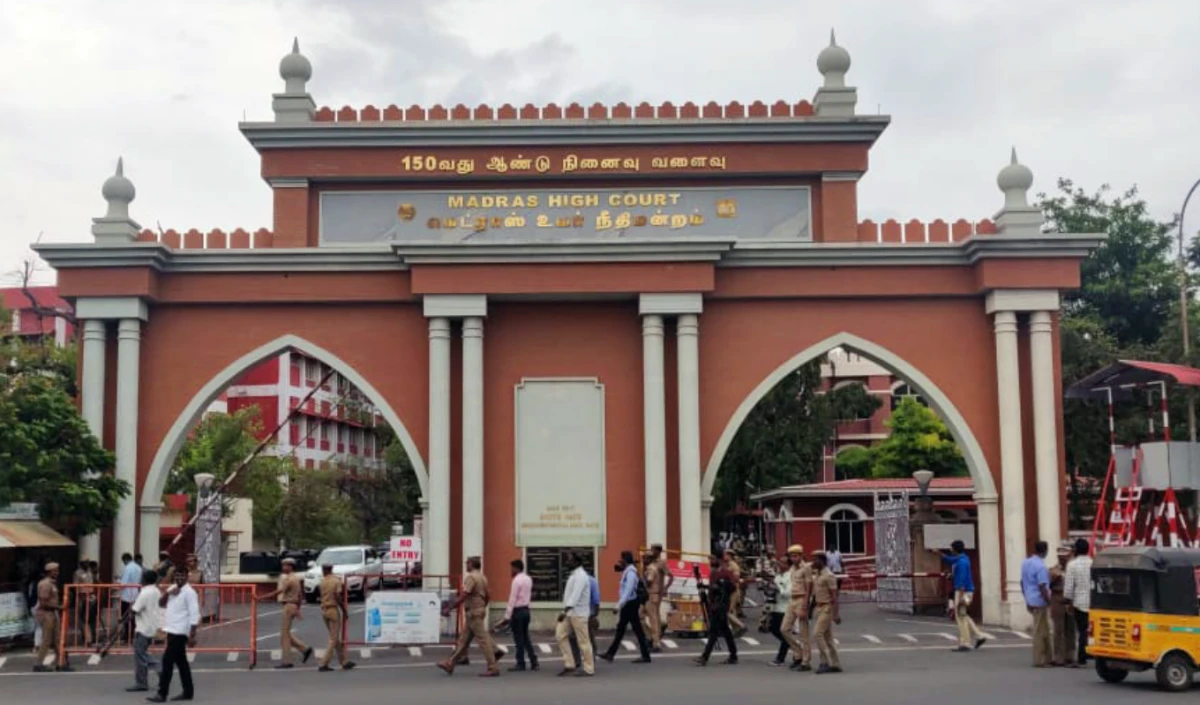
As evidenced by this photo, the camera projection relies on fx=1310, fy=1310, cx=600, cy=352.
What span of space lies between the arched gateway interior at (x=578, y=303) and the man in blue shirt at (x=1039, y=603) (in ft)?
13.9

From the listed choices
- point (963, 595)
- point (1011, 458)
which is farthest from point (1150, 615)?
point (1011, 458)

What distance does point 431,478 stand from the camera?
744 inches

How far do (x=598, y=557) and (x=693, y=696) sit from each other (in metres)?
7.00

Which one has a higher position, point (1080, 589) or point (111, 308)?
point (111, 308)

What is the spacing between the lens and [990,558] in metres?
19.5

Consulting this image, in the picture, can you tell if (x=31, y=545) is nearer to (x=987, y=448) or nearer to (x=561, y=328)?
(x=561, y=328)

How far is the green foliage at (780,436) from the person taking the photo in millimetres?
33375

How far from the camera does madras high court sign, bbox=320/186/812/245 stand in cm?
2028

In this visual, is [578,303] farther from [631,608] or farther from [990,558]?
[990,558]

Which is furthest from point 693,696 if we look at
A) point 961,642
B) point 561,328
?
point 561,328

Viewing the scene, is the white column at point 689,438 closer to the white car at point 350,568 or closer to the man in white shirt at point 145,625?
the man in white shirt at point 145,625

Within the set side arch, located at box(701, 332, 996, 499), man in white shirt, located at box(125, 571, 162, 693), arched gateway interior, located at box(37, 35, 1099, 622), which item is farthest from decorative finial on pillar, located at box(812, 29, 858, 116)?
man in white shirt, located at box(125, 571, 162, 693)

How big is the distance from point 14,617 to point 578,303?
8.96 m

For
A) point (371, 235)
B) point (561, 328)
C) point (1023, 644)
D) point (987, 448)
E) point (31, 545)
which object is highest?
point (371, 235)
